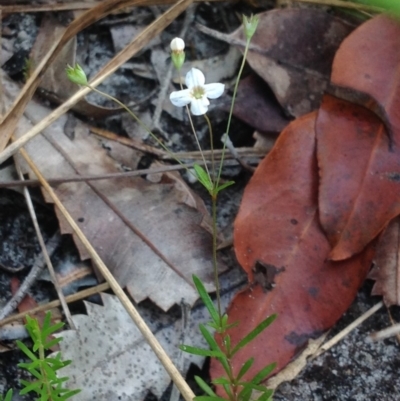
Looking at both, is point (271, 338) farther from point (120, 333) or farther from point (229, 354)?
point (120, 333)

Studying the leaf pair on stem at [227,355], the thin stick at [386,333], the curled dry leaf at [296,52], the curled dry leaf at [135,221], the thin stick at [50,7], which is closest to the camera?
the leaf pair on stem at [227,355]

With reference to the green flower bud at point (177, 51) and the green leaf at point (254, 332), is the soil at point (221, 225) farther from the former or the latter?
the green flower bud at point (177, 51)

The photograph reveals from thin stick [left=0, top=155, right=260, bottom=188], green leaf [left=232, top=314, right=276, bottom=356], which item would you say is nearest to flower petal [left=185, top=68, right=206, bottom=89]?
thin stick [left=0, top=155, right=260, bottom=188]

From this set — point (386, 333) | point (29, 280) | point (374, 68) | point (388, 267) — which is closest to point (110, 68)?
point (29, 280)

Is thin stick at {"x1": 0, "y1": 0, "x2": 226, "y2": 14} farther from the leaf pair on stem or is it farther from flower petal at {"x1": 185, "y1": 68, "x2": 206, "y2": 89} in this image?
the leaf pair on stem

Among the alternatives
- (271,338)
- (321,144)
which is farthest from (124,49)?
(271,338)

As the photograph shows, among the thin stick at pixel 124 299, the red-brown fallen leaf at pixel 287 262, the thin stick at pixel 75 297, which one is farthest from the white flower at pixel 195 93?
the thin stick at pixel 75 297
